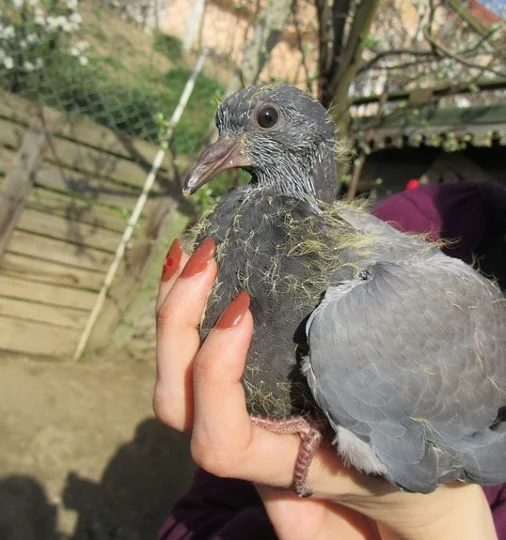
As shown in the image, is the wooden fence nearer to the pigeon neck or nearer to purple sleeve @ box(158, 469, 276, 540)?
purple sleeve @ box(158, 469, 276, 540)

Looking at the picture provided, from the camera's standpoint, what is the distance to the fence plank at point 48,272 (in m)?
3.63

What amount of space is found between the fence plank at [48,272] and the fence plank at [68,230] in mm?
209

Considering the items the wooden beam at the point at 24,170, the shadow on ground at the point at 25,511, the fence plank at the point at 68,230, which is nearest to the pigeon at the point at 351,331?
the shadow on ground at the point at 25,511

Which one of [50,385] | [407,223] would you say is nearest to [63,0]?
[50,385]

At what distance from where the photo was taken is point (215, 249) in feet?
3.79

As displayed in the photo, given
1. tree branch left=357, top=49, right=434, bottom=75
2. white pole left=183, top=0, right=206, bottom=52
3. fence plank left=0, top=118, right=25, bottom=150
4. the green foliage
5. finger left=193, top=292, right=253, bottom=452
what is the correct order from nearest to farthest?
finger left=193, top=292, right=253, bottom=452
tree branch left=357, top=49, right=434, bottom=75
fence plank left=0, top=118, right=25, bottom=150
white pole left=183, top=0, right=206, bottom=52
the green foliage

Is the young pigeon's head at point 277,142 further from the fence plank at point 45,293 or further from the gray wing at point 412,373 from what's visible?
the fence plank at point 45,293

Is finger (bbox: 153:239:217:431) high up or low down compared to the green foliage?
down

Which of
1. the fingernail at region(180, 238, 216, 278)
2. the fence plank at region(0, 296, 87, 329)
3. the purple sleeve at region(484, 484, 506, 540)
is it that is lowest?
the fence plank at region(0, 296, 87, 329)

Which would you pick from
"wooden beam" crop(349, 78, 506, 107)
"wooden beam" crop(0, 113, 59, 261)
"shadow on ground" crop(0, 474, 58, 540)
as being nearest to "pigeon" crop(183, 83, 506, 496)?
"shadow on ground" crop(0, 474, 58, 540)

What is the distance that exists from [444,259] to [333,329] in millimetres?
443

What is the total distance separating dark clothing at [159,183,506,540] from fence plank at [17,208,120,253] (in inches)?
97.2

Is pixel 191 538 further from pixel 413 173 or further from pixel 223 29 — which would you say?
pixel 223 29

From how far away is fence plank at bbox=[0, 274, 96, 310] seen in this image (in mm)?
3658
